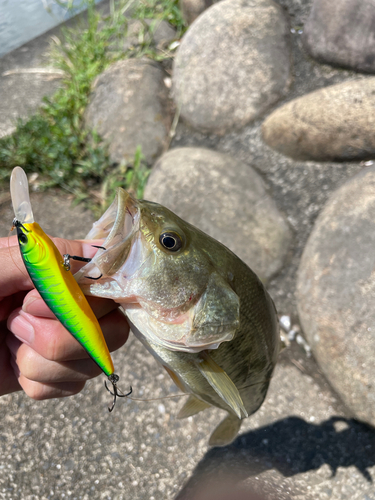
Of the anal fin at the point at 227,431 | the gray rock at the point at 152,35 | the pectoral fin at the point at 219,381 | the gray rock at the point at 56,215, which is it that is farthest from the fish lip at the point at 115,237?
the gray rock at the point at 152,35

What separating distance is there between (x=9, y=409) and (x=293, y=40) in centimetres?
381

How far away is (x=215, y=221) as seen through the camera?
2900 mm

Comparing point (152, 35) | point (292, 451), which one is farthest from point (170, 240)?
point (152, 35)

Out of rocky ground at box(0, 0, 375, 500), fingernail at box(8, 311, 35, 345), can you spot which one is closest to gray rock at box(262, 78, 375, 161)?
rocky ground at box(0, 0, 375, 500)

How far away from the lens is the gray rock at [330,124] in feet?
9.29

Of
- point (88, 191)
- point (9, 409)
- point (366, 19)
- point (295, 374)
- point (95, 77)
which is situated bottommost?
point (295, 374)

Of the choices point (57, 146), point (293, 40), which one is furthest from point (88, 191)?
point (293, 40)

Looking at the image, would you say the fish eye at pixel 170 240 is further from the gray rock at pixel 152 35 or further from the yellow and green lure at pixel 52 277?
the gray rock at pixel 152 35

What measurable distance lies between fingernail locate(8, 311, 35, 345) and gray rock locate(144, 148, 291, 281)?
1.71 meters

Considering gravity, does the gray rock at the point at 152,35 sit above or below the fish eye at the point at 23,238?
below

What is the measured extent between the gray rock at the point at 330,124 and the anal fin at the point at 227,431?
7.27 feet

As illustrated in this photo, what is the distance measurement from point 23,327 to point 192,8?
13.8 ft

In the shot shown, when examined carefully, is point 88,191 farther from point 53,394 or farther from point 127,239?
point 127,239

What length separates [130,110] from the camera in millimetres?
3779
